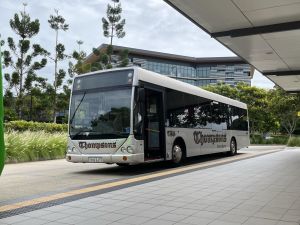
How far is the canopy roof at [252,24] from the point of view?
913cm

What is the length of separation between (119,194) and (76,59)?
32.6m

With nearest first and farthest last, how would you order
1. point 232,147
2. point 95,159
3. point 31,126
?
point 95,159 → point 232,147 → point 31,126

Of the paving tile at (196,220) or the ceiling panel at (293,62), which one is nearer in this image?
the paving tile at (196,220)

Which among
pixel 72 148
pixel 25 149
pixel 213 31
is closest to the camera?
pixel 213 31

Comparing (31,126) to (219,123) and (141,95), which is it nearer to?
(219,123)

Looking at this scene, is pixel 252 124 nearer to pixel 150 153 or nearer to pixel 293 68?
pixel 293 68

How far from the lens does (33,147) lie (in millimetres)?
16922

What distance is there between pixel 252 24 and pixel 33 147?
10423 mm

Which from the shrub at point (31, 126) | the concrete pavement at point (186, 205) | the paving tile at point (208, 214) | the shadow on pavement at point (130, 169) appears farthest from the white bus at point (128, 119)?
the shrub at point (31, 126)

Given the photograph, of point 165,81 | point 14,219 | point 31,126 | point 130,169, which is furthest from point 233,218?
point 31,126

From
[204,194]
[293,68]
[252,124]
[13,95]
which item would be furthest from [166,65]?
[204,194]

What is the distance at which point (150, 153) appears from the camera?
12328mm

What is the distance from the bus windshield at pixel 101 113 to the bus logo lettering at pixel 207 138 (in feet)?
15.2

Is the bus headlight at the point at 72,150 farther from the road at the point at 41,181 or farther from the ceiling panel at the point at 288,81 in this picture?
the ceiling panel at the point at 288,81
